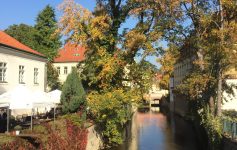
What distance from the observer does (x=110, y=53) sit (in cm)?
2891

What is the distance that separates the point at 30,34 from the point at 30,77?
57.9ft

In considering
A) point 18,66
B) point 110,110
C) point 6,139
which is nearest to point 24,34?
point 18,66

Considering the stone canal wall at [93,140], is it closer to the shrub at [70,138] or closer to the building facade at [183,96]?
the shrub at [70,138]

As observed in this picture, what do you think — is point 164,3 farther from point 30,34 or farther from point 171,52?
point 30,34

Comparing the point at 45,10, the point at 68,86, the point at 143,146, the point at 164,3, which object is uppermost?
the point at 45,10

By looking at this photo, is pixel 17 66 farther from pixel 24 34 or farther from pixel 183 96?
pixel 183 96

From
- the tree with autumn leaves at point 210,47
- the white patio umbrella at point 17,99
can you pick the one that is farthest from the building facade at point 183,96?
the white patio umbrella at point 17,99

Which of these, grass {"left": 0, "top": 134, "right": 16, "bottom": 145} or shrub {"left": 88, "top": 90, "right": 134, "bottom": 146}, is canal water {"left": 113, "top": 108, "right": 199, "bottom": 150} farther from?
grass {"left": 0, "top": 134, "right": 16, "bottom": 145}

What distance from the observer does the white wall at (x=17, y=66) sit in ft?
96.8

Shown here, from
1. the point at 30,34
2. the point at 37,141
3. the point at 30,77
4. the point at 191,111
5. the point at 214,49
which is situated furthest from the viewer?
the point at 30,34

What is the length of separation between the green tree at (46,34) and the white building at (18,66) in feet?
45.4

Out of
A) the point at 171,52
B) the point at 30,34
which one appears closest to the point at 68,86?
the point at 171,52

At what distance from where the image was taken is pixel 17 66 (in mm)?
31500

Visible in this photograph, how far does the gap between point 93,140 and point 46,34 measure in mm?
29245
